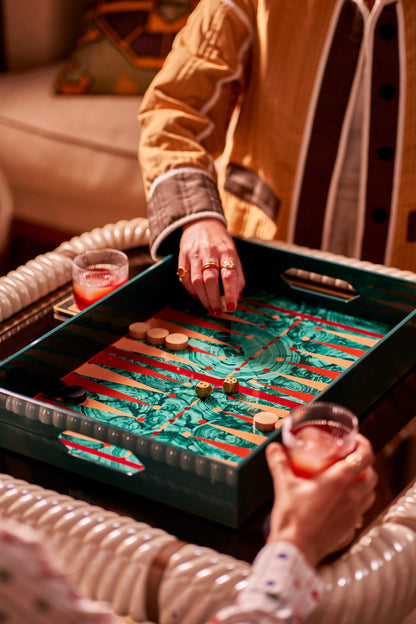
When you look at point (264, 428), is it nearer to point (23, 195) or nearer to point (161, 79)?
point (161, 79)

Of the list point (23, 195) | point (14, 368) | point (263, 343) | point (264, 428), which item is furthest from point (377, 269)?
point (23, 195)

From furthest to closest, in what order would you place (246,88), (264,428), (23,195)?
(23,195)
(246,88)
(264,428)

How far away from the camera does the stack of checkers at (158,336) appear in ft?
4.61

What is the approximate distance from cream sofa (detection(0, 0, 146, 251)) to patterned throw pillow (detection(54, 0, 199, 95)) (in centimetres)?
6

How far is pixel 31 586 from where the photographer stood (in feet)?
2.16

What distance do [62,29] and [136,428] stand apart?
2.99m

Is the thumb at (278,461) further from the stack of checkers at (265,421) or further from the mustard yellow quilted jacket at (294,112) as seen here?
the mustard yellow quilted jacket at (294,112)

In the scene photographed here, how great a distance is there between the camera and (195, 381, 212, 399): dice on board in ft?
4.16

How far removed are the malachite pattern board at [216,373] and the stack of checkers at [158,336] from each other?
0.01 metres

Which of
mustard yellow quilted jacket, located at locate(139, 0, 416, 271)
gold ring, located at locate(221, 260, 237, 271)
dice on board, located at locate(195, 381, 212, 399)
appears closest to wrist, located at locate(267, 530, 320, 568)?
dice on board, located at locate(195, 381, 212, 399)

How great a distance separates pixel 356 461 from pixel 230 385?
A: 0.38 meters

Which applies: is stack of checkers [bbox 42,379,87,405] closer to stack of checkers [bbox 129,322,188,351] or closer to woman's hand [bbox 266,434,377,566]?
stack of checkers [bbox 129,322,188,351]

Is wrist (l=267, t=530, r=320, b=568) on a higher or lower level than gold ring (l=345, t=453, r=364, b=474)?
lower

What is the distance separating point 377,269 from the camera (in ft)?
5.32
